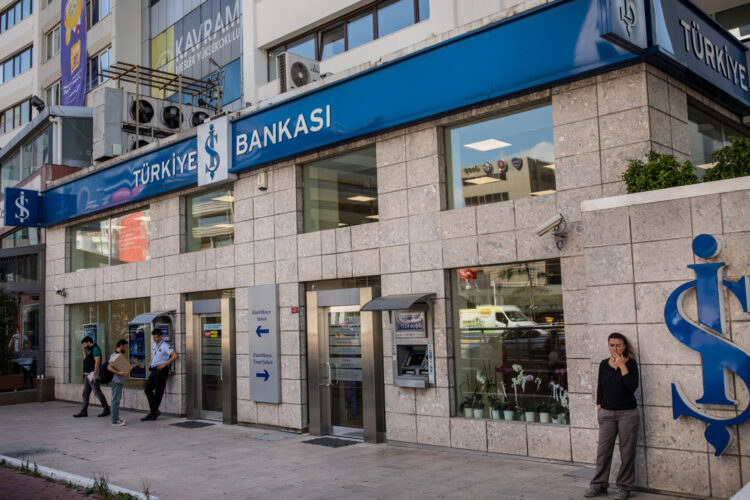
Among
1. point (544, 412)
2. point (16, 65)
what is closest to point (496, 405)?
point (544, 412)

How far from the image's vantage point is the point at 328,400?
11.3 m

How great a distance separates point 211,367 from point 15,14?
28.5 m

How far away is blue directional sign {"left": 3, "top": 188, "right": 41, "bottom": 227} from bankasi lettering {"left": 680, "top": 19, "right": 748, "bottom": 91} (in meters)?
17.1

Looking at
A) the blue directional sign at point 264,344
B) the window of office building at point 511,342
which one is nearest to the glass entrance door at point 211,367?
the blue directional sign at point 264,344

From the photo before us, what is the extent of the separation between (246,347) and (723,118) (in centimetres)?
880

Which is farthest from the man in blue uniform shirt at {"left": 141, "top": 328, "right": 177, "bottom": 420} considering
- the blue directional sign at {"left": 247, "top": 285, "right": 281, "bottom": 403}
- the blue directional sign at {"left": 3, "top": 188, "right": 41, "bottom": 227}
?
the blue directional sign at {"left": 3, "top": 188, "right": 41, "bottom": 227}

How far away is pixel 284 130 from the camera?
1169 centimetres

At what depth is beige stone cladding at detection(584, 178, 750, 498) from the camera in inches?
252

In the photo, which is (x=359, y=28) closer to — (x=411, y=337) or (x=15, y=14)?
(x=411, y=337)

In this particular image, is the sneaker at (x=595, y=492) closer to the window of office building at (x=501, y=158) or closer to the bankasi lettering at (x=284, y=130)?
the window of office building at (x=501, y=158)

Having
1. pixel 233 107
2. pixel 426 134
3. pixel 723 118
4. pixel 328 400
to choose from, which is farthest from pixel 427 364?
pixel 233 107

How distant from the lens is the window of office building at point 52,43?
30234mm

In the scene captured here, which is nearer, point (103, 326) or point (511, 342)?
point (511, 342)

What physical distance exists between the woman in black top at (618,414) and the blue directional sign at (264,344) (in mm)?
6378
